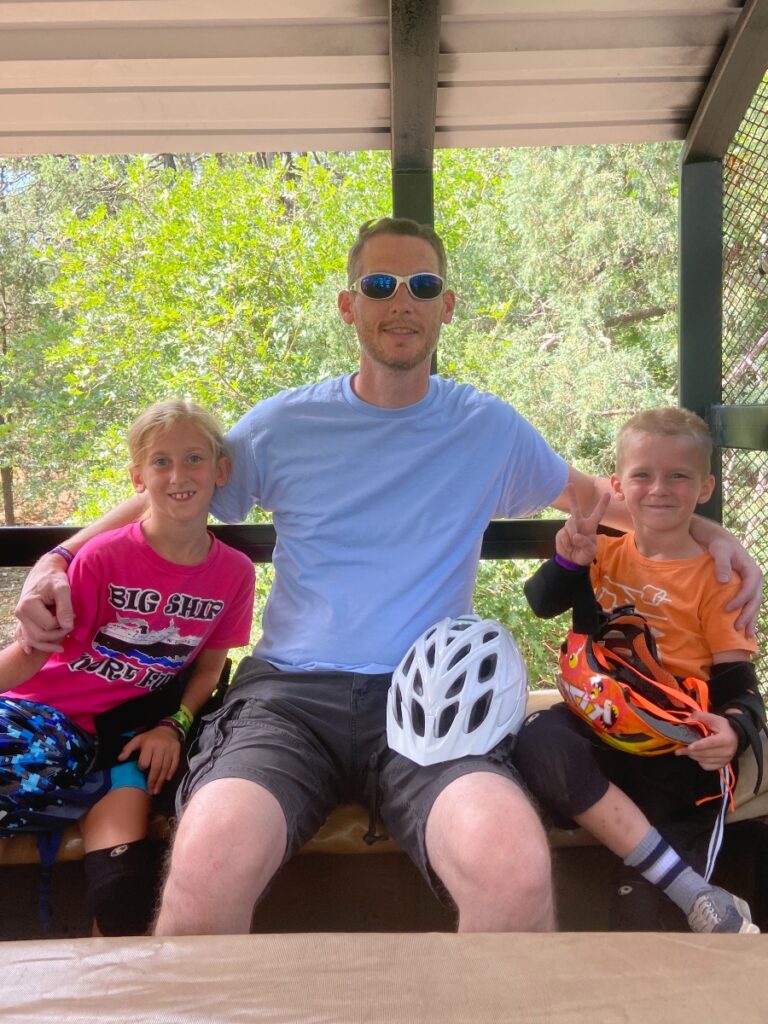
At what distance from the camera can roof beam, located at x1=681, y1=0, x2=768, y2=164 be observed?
258cm

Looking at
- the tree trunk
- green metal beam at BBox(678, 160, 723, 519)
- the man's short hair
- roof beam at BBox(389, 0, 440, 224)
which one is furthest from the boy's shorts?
the tree trunk

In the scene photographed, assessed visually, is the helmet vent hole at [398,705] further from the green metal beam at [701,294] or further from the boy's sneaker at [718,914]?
the green metal beam at [701,294]

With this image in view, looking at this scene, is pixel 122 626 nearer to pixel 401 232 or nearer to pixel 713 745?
pixel 401 232

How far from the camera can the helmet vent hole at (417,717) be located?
1976 mm

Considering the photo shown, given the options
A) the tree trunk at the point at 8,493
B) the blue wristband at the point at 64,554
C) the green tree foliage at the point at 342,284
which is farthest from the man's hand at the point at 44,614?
the tree trunk at the point at 8,493

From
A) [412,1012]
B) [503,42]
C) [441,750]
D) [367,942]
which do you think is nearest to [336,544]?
[441,750]

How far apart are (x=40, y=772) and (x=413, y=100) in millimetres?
2121

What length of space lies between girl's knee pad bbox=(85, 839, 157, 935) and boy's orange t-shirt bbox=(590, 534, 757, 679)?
135 cm

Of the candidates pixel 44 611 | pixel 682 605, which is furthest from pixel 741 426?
pixel 44 611

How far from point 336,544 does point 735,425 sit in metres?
1.36

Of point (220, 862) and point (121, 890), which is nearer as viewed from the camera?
point (220, 862)

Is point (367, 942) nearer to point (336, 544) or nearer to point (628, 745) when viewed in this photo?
point (628, 745)

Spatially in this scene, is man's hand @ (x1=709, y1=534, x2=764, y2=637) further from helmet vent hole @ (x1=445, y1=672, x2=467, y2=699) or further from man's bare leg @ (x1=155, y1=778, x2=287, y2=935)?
man's bare leg @ (x1=155, y1=778, x2=287, y2=935)

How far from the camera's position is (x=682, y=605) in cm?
230
